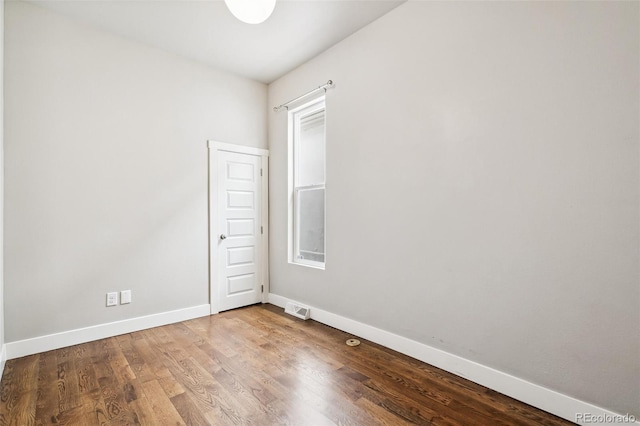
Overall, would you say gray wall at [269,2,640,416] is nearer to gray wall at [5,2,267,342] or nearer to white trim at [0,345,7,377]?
gray wall at [5,2,267,342]

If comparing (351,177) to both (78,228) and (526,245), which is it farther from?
(78,228)

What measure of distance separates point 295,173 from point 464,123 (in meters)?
2.20

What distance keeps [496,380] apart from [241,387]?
5.69 feet

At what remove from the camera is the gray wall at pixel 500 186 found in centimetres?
168

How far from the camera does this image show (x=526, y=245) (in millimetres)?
1990

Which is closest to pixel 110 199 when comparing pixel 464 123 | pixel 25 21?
pixel 25 21

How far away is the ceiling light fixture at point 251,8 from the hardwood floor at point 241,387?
8.58 feet

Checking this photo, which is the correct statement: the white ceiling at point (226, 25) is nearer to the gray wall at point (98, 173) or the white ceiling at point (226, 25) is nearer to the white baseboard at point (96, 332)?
the gray wall at point (98, 173)

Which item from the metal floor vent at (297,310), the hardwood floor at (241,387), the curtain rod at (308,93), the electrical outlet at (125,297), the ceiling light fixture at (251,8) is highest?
the ceiling light fixture at (251,8)

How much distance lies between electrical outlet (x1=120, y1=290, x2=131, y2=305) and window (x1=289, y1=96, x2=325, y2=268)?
181 cm

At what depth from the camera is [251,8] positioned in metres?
2.15

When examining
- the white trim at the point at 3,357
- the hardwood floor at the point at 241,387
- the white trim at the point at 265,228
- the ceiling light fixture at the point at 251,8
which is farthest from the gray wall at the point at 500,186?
the white trim at the point at 3,357

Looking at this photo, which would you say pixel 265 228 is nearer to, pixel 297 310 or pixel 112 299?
pixel 297 310

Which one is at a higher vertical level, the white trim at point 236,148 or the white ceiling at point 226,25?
the white ceiling at point 226,25
